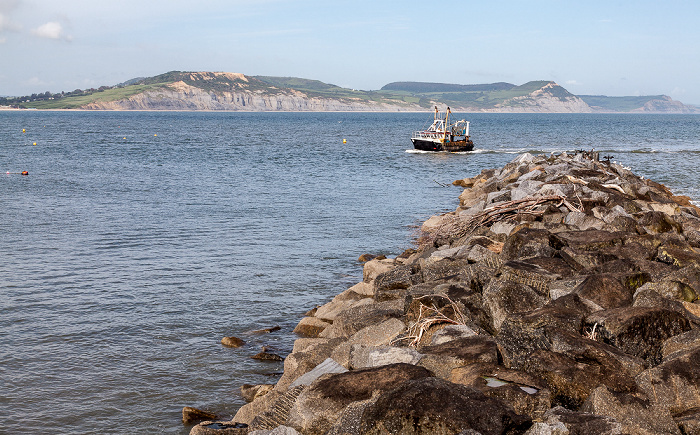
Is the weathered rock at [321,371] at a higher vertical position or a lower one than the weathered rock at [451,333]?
lower

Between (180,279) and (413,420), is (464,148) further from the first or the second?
(413,420)

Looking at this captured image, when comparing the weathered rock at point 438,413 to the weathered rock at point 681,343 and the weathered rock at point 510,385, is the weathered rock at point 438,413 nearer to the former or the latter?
the weathered rock at point 510,385

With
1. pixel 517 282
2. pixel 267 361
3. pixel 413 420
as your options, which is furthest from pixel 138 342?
pixel 413 420

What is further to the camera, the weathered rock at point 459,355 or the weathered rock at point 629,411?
the weathered rock at point 459,355

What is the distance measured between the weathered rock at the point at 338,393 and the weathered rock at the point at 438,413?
0.58 metres

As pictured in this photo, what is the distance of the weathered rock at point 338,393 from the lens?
536 cm

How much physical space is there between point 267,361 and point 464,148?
176 ft

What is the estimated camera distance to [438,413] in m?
4.44

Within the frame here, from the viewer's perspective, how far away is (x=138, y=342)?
419 inches

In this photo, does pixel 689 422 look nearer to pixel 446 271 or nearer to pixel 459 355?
pixel 459 355

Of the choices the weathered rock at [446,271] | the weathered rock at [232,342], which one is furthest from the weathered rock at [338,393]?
the weathered rock at [232,342]

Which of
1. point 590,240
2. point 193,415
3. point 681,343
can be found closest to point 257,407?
point 193,415

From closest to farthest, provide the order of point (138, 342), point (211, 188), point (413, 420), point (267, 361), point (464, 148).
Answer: point (413, 420), point (267, 361), point (138, 342), point (211, 188), point (464, 148)

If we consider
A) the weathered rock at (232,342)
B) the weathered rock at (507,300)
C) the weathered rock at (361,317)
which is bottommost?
the weathered rock at (232,342)
